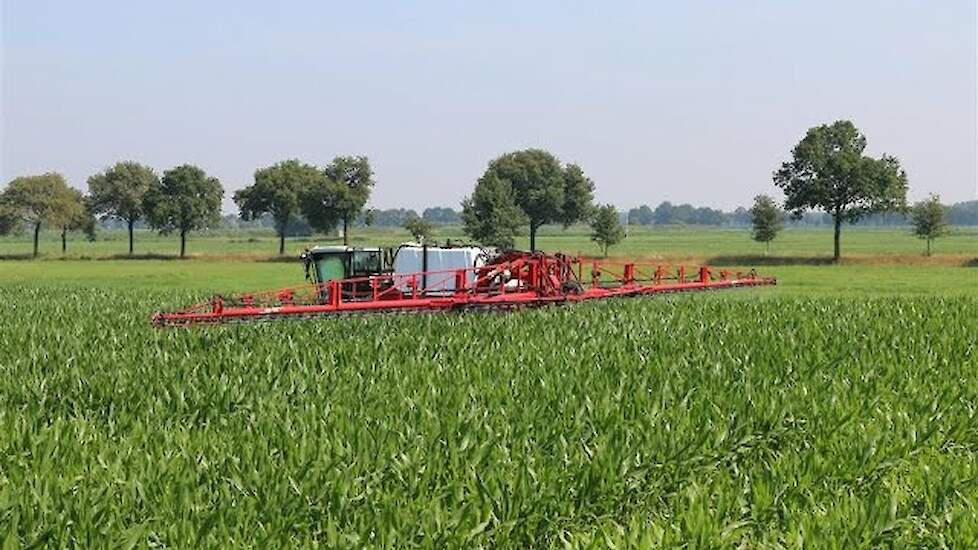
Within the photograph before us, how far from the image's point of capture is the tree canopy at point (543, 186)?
3551 inches

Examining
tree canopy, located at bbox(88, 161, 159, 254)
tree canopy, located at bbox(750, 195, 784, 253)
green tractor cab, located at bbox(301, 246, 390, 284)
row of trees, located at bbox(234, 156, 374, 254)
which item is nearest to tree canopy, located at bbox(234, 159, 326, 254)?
row of trees, located at bbox(234, 156, 374, 254)

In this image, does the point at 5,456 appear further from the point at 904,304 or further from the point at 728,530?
the point at 904,304

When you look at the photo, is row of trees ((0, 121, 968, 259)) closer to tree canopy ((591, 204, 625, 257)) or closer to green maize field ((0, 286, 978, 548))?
tree canopy ((591, 204, 625, 257))

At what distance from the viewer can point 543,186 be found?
3644 inches

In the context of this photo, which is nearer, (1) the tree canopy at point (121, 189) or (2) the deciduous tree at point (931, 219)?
(2) the deciduous tree at point (931, 219)

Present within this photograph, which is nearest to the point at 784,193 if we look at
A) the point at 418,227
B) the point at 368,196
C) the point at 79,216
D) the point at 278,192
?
the point at 418,227

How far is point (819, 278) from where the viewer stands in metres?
47.1

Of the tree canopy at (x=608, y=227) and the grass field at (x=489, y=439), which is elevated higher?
the tree canopy at (x=608, y=227)

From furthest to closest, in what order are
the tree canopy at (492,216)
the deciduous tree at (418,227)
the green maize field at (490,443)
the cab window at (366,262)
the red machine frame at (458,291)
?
the deciduous tree at (418,227)
the tree canopy at (492,216)
the cab window at (366,262)
the red machine frame at (458,291)
the green maize field at (490,443)

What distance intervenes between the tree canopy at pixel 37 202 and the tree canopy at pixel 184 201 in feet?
29.9

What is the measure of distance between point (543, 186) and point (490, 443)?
279 ft

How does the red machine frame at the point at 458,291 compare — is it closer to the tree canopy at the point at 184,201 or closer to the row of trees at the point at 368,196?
the row of trees at the point at 368,196

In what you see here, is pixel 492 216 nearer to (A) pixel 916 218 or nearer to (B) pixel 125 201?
(A) pixel 916 218

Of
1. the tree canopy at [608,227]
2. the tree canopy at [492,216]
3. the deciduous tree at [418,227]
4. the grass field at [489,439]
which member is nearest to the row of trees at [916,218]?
the tree canopy at [608,227]
